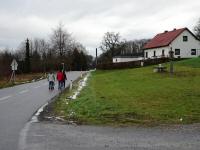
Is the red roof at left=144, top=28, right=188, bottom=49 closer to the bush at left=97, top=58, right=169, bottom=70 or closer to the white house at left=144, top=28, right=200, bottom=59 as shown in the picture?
the white house at left=144, top=28, right=200, bottom=59

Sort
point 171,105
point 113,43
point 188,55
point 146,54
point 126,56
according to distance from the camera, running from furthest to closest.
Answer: point 113,43, point 126,56, point 146,54, point 188,55, point 171,105

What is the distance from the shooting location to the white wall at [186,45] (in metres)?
89.0

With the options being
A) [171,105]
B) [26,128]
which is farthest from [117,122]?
[171,105]

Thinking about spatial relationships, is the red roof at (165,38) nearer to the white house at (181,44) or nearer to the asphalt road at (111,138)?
the white house at (181,44)

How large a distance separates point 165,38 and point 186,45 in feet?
17.1

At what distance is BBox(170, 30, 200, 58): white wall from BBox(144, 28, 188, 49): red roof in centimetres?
91

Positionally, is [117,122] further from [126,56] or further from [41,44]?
[41,44]

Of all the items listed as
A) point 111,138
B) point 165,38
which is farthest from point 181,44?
point 111,138

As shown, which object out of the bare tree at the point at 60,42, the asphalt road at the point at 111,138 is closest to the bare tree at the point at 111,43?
the bare tree at the point at 60,42

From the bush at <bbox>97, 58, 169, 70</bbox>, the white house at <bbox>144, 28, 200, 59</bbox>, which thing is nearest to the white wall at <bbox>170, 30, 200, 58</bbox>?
the white house at <bbox>144, 28, 200, 59</bbox>

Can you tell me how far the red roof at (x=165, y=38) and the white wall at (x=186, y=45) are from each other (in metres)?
0.91

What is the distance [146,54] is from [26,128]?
9142 centimetres

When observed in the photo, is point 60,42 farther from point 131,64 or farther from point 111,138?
point 111,138

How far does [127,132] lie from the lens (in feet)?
36.8
